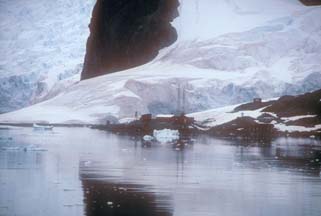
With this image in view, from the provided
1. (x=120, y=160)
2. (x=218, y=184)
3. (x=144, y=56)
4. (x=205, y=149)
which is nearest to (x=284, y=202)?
(x=218, y=184)

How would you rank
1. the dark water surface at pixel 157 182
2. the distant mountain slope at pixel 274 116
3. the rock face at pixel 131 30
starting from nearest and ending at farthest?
the dark water surface at pixel 157 182 → the distant mountain slope at pixel 274 116 → the rock face at pixel 131 30

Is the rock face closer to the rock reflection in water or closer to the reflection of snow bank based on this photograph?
the reflection of snow bank

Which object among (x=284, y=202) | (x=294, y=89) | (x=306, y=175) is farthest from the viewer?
(x=294, y=89)

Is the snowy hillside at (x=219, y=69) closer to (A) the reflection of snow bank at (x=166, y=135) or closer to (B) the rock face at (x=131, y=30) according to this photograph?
(B) the rock face at (x=131, y=30)

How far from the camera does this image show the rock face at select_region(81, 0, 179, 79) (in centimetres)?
2041

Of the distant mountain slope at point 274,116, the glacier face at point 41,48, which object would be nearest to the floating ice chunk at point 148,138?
the distant mountain slope at point 274,116

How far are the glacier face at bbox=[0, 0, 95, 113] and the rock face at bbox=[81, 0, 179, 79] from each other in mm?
1206

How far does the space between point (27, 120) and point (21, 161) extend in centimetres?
943

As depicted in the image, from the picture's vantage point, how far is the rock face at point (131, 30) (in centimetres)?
2041

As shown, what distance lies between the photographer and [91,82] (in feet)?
76.8

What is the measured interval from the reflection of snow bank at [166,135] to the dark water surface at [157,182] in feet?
12.0

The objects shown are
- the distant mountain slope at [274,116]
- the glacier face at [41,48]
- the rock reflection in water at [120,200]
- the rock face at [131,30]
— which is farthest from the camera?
the rock face at [131,30]

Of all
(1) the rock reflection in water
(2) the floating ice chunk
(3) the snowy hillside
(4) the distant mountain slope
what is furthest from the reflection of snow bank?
(1) the rock reflection in water

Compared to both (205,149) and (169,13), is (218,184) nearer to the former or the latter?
(205,149)
